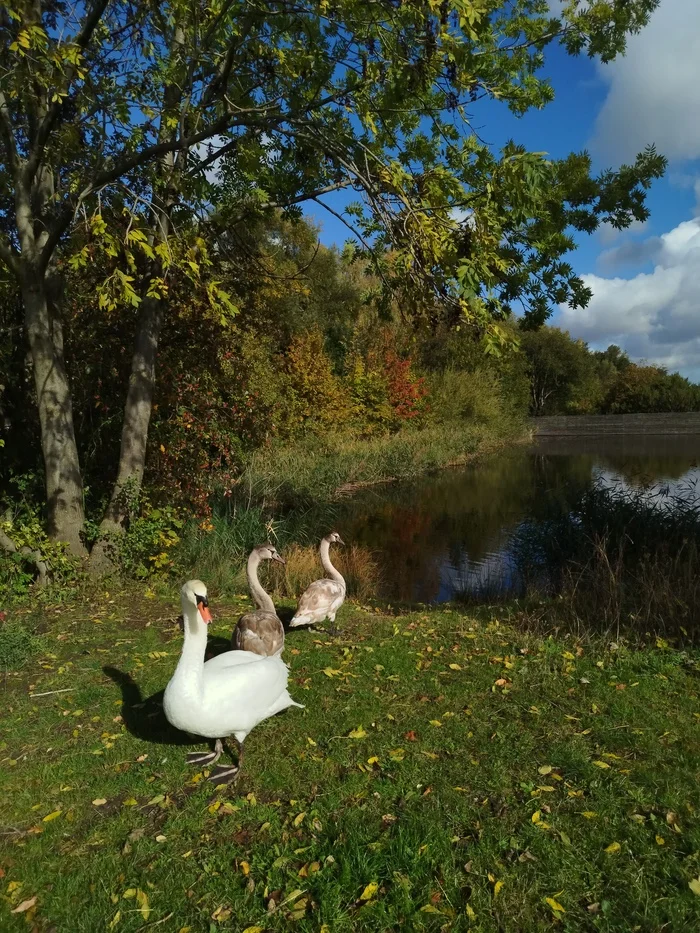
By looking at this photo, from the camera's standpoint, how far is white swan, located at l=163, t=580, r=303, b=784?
13.6ft

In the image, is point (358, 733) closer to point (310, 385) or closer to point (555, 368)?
point (310, 385)

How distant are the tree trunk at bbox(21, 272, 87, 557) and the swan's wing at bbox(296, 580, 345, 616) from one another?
362 cm

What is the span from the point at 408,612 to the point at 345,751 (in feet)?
16.7

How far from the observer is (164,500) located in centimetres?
1003

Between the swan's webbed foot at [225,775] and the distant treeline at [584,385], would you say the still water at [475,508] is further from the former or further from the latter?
the distant treeline at [584,385]

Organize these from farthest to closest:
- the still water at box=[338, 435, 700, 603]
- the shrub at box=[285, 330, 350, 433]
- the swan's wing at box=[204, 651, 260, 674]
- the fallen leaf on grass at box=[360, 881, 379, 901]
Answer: the shrub at box=[285, 330, 350, 433] → the still water at box=[338, 435, 700, 603] → the swan's wing at box=[204, 651, 260, 674] → the fallen leaf on grass at box=[360, 881, 379, 901]

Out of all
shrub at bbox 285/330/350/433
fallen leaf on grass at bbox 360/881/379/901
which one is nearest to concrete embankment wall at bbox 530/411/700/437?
shrub at bbox 285/330/350/433

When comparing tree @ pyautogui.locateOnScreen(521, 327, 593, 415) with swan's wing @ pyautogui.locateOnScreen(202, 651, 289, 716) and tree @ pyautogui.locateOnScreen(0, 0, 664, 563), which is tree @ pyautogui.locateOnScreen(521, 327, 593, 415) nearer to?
tree @ pyautogui.locateOnScreen(0, 0, 664, 563)

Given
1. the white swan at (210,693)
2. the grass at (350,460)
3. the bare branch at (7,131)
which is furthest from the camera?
the grass at (350,460)

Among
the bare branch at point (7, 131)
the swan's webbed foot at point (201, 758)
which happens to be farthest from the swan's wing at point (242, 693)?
the bare branch at point (7, 131)

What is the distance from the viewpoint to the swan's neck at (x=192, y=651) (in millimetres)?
4184

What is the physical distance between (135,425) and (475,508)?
1420 cm

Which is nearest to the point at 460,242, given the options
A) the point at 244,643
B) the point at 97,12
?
the point at 244,643

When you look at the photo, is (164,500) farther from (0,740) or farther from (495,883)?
(495,883)
